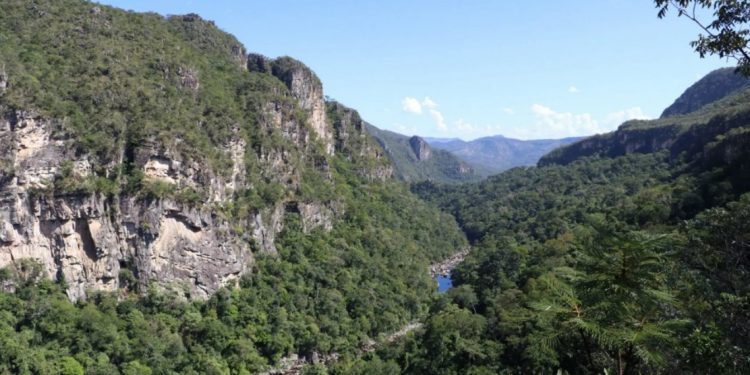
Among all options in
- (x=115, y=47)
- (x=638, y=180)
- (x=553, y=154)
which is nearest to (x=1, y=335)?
(x=115, y=47)

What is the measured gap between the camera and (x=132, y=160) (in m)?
57.3

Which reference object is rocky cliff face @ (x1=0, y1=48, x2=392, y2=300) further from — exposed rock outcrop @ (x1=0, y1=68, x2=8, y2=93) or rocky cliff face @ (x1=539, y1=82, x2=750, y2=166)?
rocky cliff face @ (x1=539, y1=82, x2=750, y2=166)

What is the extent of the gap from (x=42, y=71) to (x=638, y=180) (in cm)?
9317

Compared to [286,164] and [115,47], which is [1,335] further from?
[286,164]

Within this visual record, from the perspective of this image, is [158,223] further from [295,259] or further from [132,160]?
[295,259]

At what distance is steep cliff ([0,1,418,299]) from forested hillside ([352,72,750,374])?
26.0 m

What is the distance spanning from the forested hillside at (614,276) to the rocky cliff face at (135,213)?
25140 mm

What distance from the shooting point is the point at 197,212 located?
60969 mm

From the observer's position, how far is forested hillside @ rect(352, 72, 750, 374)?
9797mm

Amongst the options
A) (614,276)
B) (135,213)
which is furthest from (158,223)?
(614,276)

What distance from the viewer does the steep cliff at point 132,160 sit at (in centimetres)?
4969

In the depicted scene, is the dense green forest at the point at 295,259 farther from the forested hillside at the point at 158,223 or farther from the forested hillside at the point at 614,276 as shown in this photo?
the forested hillside at the point at 158,223

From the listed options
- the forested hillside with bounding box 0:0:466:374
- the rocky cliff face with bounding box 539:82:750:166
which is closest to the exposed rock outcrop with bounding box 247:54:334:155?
→ the forested hillside with bounding box 0:0:466:374

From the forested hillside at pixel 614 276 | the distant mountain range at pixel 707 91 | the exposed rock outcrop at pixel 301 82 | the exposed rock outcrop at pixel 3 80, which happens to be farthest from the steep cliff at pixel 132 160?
the distant mountain range at pixel 707 91
